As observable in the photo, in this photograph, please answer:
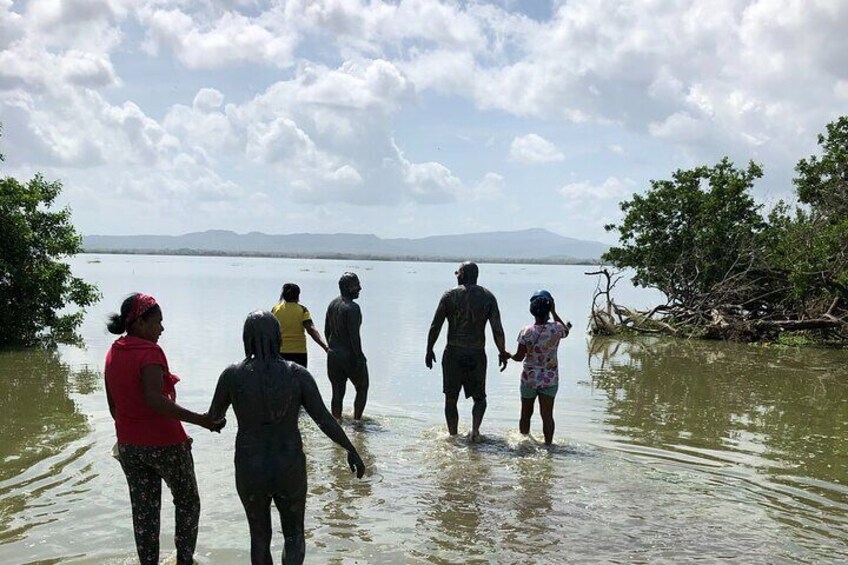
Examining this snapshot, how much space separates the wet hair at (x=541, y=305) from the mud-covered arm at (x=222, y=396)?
5.18 meters

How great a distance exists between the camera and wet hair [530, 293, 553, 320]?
30.1ft

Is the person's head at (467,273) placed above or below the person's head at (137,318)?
above

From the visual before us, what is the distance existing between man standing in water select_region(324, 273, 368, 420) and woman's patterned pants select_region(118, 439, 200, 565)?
502cm

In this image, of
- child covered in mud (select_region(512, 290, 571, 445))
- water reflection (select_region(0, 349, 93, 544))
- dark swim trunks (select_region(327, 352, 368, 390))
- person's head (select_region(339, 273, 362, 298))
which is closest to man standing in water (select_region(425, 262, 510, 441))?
child covered in mud (select_region(512, 290, 571, 445))

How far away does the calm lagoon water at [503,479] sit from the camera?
19.8 ft

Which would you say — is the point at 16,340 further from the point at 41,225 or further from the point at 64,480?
the point at 64,480

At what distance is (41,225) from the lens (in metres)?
19.6

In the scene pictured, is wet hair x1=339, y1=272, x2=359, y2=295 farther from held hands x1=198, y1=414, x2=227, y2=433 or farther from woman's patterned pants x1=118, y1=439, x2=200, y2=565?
held hands x1=198, y1=414, x2=227, y2=433

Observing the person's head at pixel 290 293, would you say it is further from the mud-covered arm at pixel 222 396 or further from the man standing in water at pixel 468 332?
the mud-covered arm at pixel 222 396

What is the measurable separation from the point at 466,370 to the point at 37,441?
547 centimetres

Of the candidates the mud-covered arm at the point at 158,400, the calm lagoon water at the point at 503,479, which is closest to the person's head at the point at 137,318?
the mud-covered arm at the point at 158,400

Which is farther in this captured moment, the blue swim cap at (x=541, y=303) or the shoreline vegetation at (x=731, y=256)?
the shoreline vegetation at (x=731, y=256)

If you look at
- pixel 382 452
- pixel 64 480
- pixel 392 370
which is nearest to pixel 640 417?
pixel 382 452

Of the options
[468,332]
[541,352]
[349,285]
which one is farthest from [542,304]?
[349,285]
